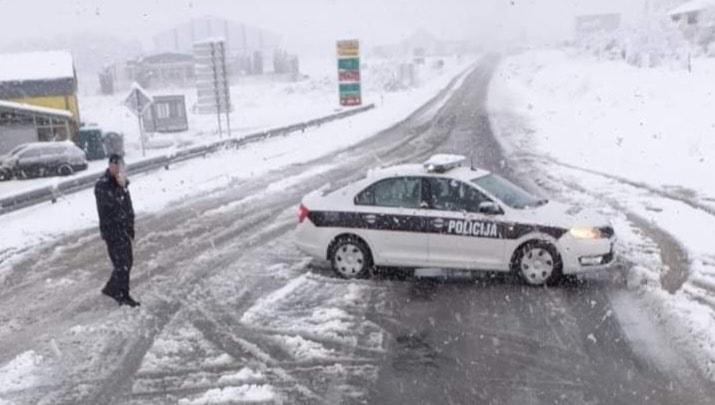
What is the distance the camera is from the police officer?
906 cm

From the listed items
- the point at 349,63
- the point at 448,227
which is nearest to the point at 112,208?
the point at 448,227

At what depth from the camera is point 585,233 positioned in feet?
30.9

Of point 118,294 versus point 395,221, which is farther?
point 395,221

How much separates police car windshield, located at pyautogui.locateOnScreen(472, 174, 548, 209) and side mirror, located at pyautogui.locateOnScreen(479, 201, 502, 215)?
0.28m

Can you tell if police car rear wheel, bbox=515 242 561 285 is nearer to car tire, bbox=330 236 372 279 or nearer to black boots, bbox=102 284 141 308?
car tire, bbox=330 236 372 279

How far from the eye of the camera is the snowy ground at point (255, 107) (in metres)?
44.3

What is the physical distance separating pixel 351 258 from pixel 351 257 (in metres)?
0.02

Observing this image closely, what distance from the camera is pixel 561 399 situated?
639 cm

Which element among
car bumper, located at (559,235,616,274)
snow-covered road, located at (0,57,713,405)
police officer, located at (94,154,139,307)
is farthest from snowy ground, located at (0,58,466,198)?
car bumper, located at (559,235,616,274)

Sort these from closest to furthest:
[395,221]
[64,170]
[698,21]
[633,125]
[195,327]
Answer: [195,327], [395,221], [633,125], [64,170], [698,21]

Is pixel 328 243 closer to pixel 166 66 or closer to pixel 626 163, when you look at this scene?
pixel 626 163

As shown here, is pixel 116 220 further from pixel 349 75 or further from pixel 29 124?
pixel 349 75

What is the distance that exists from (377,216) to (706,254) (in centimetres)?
520

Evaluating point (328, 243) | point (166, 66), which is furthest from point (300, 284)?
point (166, 66)
